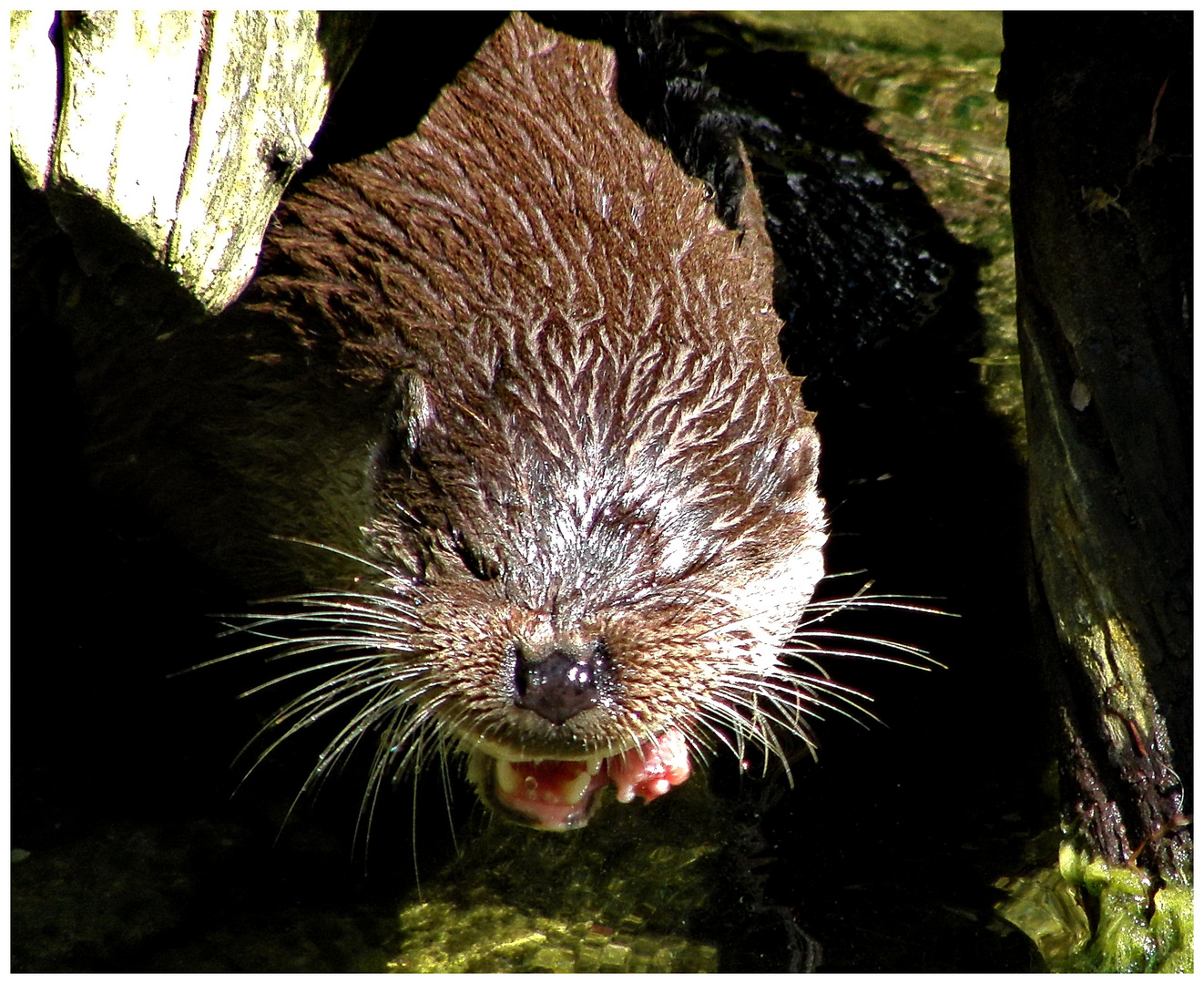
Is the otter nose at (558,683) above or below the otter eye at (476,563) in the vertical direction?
below

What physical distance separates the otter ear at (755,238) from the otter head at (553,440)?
9 cm

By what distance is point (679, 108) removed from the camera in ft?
10.2

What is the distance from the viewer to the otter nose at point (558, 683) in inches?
88.7

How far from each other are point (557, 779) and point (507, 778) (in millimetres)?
100

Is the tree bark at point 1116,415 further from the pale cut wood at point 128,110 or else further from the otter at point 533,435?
the pale cut wood at point 128,110

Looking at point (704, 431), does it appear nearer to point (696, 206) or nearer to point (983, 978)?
point (696, 206)

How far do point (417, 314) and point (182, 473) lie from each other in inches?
37.7

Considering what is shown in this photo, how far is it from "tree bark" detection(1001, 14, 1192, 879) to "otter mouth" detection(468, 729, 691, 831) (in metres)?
0.80

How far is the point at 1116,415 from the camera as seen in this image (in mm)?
2566

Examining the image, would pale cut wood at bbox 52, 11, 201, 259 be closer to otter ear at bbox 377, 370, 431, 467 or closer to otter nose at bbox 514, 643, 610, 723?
otter ear at bbox 377, 370, 431, 467

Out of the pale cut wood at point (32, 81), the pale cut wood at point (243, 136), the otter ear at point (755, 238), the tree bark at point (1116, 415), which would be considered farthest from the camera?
the otter ear at point (755, 238)

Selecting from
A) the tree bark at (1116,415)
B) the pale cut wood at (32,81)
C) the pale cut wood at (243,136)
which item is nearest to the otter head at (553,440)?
the pale cut wood at (243,136)

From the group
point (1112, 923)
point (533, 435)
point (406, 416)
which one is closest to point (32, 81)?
point (406, 416)

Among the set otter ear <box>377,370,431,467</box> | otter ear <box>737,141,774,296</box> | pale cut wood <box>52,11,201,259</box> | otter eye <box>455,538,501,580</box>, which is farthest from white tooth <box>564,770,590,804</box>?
pale cut wood <box>52,11,201,259</box>
